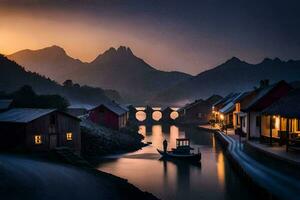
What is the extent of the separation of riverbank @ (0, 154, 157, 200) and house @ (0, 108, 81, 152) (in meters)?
4.97

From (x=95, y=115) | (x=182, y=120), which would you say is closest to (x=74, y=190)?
(x=95, y=115)

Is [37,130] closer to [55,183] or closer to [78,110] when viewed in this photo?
[55,183]

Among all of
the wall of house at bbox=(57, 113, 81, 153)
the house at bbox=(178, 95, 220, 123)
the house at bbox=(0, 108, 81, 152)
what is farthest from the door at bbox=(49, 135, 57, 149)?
the house at bbox=(178, 95, 220, 123)

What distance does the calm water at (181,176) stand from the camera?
119ft

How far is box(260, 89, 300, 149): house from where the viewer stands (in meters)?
35.9

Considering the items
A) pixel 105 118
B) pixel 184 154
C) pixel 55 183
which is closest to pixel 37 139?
pixel 55 183

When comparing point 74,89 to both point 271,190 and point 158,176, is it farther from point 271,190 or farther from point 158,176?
point 271,190

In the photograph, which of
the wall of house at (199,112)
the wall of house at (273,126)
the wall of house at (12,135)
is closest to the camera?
the wall of house at (273,126)

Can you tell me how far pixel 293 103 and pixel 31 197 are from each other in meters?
26.2

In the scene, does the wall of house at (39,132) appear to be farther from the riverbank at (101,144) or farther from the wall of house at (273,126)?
the wall of house at (273,126)

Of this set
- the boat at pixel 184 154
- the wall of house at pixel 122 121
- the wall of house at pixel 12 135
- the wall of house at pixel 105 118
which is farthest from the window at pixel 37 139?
the wall of house at pixel 122 121

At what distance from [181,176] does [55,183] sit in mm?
18580

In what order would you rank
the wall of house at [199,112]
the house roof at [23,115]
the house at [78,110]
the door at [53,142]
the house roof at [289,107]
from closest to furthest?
the house roof at [289,107] < the house roof at [23,115] < the door at [53,142] < the house at [78,110] < the wall of house at [199,112]

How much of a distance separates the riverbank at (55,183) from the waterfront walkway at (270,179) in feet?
31.6
